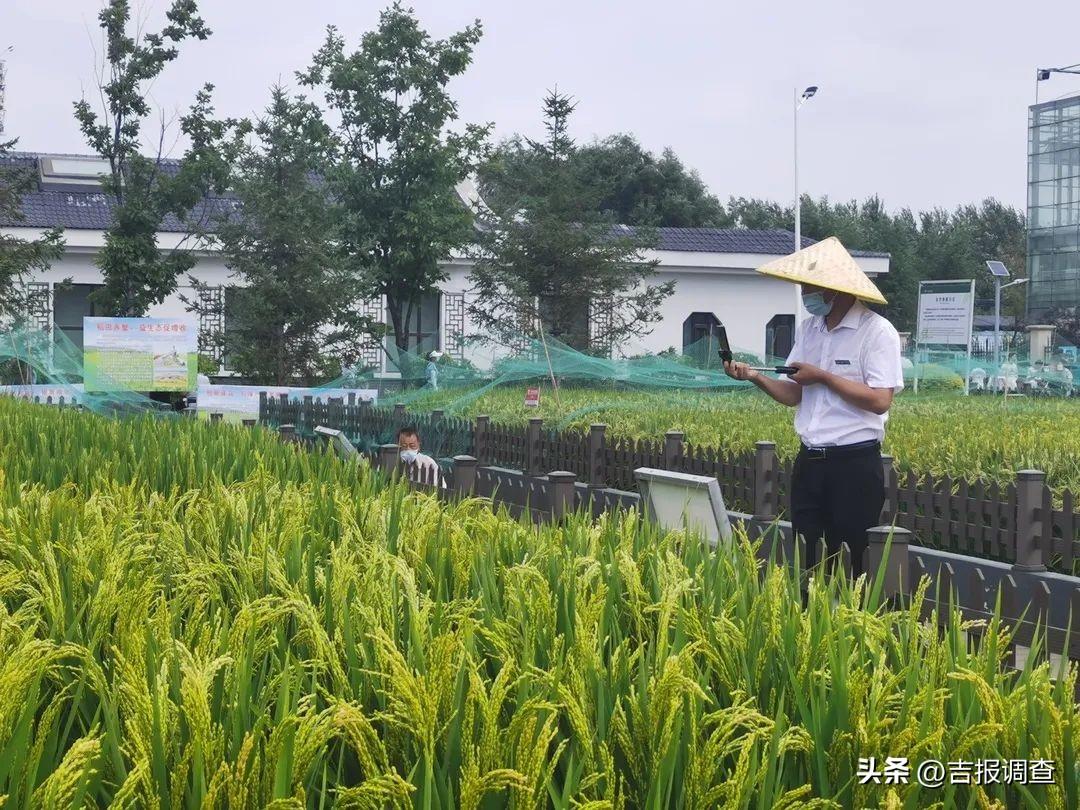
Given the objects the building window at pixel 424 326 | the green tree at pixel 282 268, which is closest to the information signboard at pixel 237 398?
the green tree at pixel 282 268

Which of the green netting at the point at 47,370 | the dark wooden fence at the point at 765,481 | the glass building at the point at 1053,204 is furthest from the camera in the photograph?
the glass building at the point at 1053,204

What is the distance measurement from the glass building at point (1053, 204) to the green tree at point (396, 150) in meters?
28.1

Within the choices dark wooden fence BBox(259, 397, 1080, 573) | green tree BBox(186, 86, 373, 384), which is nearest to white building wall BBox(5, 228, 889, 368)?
green tree BBox(186, 86, 373, 384)

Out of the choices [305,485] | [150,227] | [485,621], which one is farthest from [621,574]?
[150,227]

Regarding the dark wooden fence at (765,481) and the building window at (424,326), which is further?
the building window at (424,326)

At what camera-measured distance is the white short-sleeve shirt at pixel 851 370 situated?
5.89 metres

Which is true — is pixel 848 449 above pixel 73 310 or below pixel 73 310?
below

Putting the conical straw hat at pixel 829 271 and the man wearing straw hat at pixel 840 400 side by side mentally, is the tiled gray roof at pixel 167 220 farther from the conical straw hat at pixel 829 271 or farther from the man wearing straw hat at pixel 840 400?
the man wearing straw hat at pixel 840 400

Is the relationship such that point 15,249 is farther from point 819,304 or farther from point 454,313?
point 819,304

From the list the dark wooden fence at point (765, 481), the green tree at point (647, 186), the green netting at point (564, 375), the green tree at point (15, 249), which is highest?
the green tree at point (647, 186)

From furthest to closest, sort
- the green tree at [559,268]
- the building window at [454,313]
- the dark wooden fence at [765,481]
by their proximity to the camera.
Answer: the building window at [454,313] → the green tree at [559,268] → the dark wooden fence at [765,481]

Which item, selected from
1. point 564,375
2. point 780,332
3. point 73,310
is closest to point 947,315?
point 564,375

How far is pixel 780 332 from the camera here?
145 feet

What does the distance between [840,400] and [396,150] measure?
25351mm
